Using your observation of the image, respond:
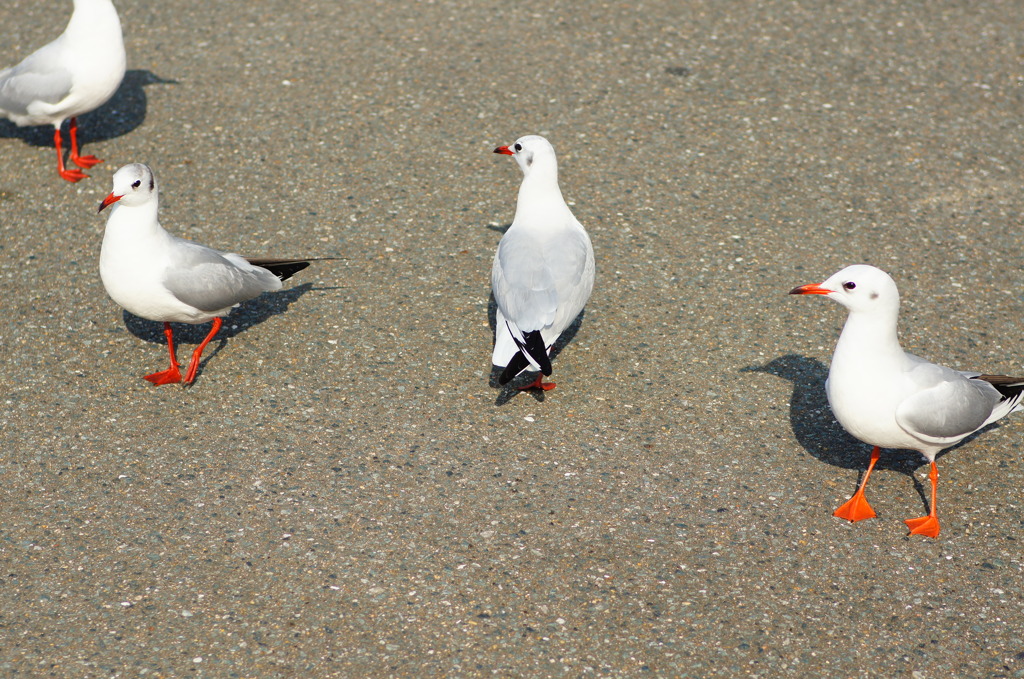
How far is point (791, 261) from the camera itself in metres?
7.05

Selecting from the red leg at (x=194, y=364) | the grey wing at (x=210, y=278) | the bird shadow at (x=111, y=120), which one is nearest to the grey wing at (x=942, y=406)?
the grey wing at (x=210, y=278)

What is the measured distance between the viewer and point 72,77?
755 cm

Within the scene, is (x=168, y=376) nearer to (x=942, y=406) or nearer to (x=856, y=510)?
(x=856, y=510)

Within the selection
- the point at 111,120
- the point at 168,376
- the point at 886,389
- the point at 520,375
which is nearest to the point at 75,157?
the point at 111,120

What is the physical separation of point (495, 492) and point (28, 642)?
221 cm

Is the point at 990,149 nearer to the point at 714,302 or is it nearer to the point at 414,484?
the point at 714,302

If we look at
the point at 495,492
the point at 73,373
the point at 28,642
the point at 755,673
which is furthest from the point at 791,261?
the point at 28,642

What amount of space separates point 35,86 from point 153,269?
2861 millimetres

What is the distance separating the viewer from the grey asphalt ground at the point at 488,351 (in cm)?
448

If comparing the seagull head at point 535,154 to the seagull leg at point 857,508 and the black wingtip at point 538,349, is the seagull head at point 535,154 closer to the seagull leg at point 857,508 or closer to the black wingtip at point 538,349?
the black wingtip at point 538,349

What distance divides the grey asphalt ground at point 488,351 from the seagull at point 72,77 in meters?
0.41

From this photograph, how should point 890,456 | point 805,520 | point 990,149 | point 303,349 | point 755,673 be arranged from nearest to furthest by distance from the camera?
point 755,673, point 805,520, point 890,456, point 303,349, point 990,149

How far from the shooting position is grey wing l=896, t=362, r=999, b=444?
484 centimetres

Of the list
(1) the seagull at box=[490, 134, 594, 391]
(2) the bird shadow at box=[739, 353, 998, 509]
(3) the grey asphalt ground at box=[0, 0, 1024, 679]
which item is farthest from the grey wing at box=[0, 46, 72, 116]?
(2) the bird shadow at box=[739, 353, 998, 509]
